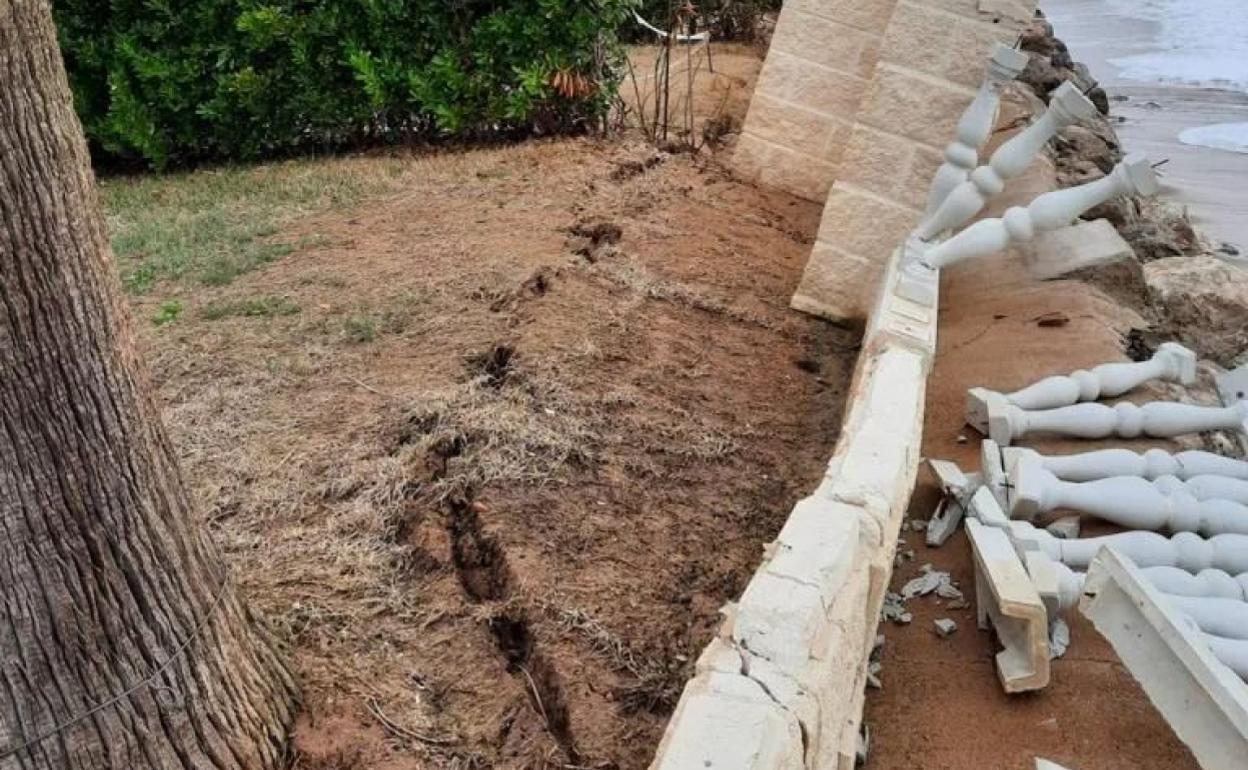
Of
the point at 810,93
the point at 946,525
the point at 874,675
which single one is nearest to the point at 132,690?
the point at 874,675

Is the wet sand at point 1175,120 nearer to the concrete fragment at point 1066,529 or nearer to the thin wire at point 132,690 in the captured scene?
the concrete fragment at point 1066,529

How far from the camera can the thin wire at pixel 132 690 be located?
66.9 inches

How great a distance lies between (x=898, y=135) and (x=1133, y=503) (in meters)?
2.07

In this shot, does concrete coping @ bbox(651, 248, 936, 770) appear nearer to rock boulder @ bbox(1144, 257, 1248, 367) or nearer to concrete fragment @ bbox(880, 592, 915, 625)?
concrete fragment @ bbox(880, 592, 915, 625)

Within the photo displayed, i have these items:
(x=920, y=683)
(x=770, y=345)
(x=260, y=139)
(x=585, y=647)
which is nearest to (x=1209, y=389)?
(x=770, y=345)

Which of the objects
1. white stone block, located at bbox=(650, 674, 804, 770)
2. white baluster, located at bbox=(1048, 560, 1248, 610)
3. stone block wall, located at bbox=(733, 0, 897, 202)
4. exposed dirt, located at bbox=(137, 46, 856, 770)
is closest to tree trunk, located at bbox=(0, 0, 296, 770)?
exposed dirt, located at bbox=(137, 46, 856, 770)

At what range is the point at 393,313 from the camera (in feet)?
13.7

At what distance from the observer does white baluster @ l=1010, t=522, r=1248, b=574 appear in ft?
9.84

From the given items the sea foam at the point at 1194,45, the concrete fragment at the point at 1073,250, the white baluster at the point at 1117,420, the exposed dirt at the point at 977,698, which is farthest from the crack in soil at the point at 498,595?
the sea foam at the point at 1194,45

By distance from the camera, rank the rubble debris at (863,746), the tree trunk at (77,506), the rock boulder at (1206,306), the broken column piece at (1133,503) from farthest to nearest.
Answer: the rock boulder at (1206,306), the broken column piece at (1133,503), the rubble debris at (863,746), the tree trunk at (77,506)

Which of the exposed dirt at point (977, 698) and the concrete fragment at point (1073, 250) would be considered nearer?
the exposed dirt at point (977, 698)

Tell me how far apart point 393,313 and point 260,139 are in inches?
136

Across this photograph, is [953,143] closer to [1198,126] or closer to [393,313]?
[393,313]

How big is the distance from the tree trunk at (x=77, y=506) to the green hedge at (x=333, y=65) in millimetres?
4999
